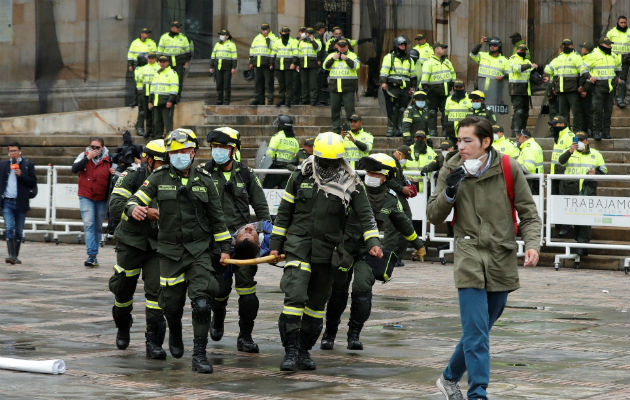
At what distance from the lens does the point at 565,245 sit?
18.7 metres

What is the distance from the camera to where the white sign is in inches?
710

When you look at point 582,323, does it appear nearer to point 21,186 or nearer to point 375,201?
point 375,201

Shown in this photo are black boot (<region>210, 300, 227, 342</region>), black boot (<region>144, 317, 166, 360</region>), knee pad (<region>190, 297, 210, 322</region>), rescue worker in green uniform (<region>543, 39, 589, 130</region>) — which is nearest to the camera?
knee pad (<region>190, 297, 210, 322</region>)

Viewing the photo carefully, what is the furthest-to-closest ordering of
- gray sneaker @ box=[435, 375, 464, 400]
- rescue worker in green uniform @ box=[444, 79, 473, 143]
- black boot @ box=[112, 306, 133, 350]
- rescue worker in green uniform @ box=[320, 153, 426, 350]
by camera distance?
rescue worker in green uniform @ box=[444, 79, 473, 143]
black boot @ box=[112, 306, 133, 350]
rescue worker in green uniform @ box=[320, 153, 426, 350]
gray sneaker @ box=[435, 375, 464, 400]

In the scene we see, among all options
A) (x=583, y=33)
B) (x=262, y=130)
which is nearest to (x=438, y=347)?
(x=262, y=130)

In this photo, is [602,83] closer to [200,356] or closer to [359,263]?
[359,263]

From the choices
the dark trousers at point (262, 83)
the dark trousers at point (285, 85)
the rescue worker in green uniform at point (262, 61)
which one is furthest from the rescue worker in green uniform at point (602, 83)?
the dark trousers at point (262, 83)

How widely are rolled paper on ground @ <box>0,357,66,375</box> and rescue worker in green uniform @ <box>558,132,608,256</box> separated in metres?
11.1

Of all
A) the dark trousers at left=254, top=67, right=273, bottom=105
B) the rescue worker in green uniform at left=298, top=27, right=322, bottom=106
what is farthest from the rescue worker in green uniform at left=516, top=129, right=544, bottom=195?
the dark trousers at left=254, top=67, right=273, bottom=105

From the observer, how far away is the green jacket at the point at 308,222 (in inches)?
382

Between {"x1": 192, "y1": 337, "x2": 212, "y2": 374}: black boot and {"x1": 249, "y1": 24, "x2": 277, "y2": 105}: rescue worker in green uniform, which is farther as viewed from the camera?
{"x1": 249, "y1": 24, "x2": 277, "y2": 105}: rescue worker in green uniform

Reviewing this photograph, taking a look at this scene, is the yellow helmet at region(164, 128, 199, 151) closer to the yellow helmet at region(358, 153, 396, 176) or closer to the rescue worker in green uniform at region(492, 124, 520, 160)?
the yellow helmet at region(358, 153, 396, 176)

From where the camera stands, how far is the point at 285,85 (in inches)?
1041

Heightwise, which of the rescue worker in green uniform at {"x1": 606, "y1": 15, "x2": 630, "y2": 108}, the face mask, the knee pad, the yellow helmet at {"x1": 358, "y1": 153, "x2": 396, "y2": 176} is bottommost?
the knee pad
